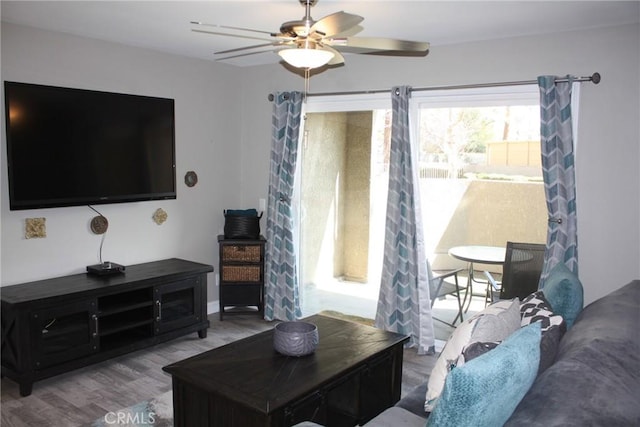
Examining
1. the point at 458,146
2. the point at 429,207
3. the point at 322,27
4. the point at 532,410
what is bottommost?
the point at 532,410

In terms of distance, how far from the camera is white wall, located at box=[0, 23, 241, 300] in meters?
3.78

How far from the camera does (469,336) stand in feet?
7.09

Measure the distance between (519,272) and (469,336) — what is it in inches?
84.7

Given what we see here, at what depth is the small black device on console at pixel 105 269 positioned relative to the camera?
408 centimetres

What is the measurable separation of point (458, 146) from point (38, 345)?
11.0 feet

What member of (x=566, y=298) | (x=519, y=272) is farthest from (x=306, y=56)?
(x=519, y=272)

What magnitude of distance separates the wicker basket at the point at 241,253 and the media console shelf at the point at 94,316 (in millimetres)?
447

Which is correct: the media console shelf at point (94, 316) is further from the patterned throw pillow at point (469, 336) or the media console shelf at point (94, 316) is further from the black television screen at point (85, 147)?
the patterned throw pillow at point (469, 336)

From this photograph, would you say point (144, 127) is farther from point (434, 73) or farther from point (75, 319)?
point (434, 73)

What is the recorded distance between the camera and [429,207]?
446 centimetres

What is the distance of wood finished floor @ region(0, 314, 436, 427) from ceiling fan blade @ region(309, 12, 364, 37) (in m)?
2.42

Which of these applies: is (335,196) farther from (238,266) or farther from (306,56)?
(306,56)

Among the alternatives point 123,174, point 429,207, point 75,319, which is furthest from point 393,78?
point 75,319

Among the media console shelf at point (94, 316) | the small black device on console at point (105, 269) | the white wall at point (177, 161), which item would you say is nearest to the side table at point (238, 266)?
the white wall at point (177, 161)
